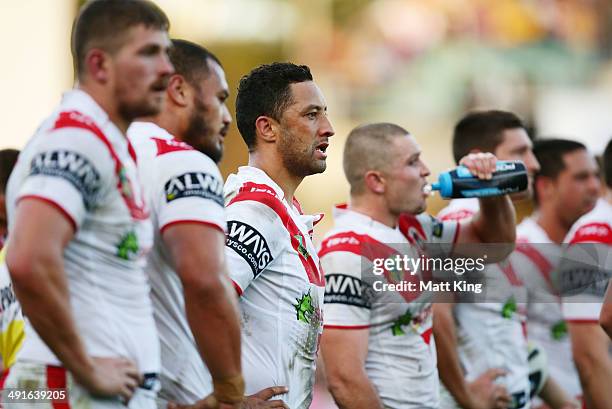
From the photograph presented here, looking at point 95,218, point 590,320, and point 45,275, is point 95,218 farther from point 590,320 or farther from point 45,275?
point 590,320

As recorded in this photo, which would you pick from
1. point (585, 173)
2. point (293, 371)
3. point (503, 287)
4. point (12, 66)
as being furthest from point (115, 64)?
point (12, 66)

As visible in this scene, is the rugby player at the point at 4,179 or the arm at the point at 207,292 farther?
the rugby player at the point at 4,179

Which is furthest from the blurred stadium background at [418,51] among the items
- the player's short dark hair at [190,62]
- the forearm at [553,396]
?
the player's short dark hair at [190,62]

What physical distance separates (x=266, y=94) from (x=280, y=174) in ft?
1.33

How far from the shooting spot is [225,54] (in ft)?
76.9

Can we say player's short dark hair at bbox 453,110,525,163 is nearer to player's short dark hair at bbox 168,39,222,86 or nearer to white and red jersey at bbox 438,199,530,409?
white and red jersey at bbox 438,199,530,409

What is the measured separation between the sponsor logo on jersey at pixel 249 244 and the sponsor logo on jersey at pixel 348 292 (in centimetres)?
115

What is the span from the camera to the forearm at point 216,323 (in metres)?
4.34

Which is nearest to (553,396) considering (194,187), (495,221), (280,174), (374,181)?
(495,221)

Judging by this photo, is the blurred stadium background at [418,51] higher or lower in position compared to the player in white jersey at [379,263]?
higher

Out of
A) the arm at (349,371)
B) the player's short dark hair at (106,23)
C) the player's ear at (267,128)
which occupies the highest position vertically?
the player's ear at (267,128)

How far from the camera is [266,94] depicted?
595 centimetres

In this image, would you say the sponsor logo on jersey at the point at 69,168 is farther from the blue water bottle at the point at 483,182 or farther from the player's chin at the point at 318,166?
the blue water bottle at the point at 483,182

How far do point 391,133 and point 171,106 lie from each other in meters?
2.19
